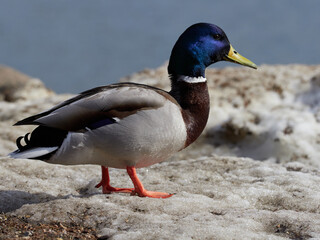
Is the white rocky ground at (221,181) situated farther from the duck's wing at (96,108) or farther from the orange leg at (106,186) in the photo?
the duck's wing at (96,108)

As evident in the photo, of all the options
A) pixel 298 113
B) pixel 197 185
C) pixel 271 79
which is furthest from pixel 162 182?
pixel 271 79

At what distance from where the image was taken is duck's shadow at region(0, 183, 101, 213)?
15.1 ft

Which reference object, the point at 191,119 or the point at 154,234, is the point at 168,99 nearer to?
the point at 191,119

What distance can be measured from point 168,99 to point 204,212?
1006 mm

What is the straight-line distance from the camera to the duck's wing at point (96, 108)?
4340 mm

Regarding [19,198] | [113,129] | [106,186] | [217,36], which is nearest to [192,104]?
[217,36]

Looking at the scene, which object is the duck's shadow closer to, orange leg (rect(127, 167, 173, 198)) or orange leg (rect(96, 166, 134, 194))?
orange leg (rect(96, 166, 134, 194))

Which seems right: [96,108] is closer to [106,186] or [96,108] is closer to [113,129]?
[113,129]

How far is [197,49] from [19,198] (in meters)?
2.08

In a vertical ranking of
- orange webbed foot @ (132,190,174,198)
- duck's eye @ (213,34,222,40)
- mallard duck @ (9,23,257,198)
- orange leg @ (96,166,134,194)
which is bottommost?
orange webbed foot @ (132,190,174,198)

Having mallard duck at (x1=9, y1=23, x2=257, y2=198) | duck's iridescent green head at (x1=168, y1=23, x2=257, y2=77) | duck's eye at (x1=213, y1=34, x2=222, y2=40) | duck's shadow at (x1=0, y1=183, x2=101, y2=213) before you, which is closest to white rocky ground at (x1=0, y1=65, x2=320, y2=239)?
duck's shadow at (x1=0, y1=183, x2=101, y2=213)

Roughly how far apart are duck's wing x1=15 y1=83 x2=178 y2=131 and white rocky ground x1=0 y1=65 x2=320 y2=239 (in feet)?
2.23

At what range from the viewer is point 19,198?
475cm

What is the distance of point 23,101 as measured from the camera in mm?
11156
